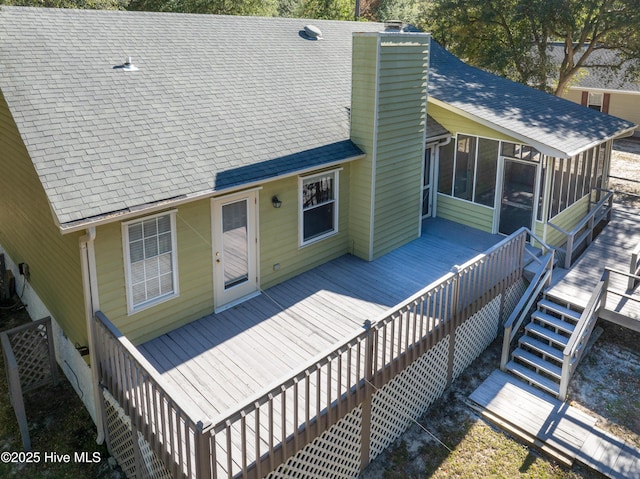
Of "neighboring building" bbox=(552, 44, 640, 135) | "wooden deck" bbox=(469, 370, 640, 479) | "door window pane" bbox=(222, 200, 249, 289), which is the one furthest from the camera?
"neighboring building" bbox=(552, 44, 640, 135)

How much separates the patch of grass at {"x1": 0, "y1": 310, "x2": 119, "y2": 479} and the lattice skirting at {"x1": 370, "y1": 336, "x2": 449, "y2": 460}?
366 centimetres

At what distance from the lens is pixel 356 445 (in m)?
7.29

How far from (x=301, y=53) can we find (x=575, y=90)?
24196mm

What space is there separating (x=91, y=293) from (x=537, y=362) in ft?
24.2

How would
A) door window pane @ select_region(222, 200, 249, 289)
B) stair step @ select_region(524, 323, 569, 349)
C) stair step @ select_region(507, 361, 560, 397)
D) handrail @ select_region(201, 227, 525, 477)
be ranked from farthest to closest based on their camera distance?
stair step @ select_region(524, 323, 569, 349), stair step @ select_region(507, 361, 560, 397), door window pane @ select_region(222, 200, 249, 289), handrail @ select_region(201, 227, 525, 477)

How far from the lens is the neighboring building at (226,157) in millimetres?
7371

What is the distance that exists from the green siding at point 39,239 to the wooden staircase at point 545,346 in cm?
726

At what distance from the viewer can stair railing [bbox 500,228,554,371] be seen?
372 inches

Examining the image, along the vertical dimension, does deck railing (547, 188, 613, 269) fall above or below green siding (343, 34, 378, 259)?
below

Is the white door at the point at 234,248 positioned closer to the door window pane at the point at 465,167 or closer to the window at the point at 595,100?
the door window pane at the point at 465,167

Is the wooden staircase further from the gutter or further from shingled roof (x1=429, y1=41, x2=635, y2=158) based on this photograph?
the gutter

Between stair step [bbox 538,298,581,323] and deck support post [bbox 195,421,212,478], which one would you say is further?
stair step [bbox 538,298,581,323]

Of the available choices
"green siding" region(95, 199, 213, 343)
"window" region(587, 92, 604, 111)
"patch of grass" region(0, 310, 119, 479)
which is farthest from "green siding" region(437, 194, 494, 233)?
"window" region(587, 92, 604, 111)

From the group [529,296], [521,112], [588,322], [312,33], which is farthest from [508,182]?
[312,33]
